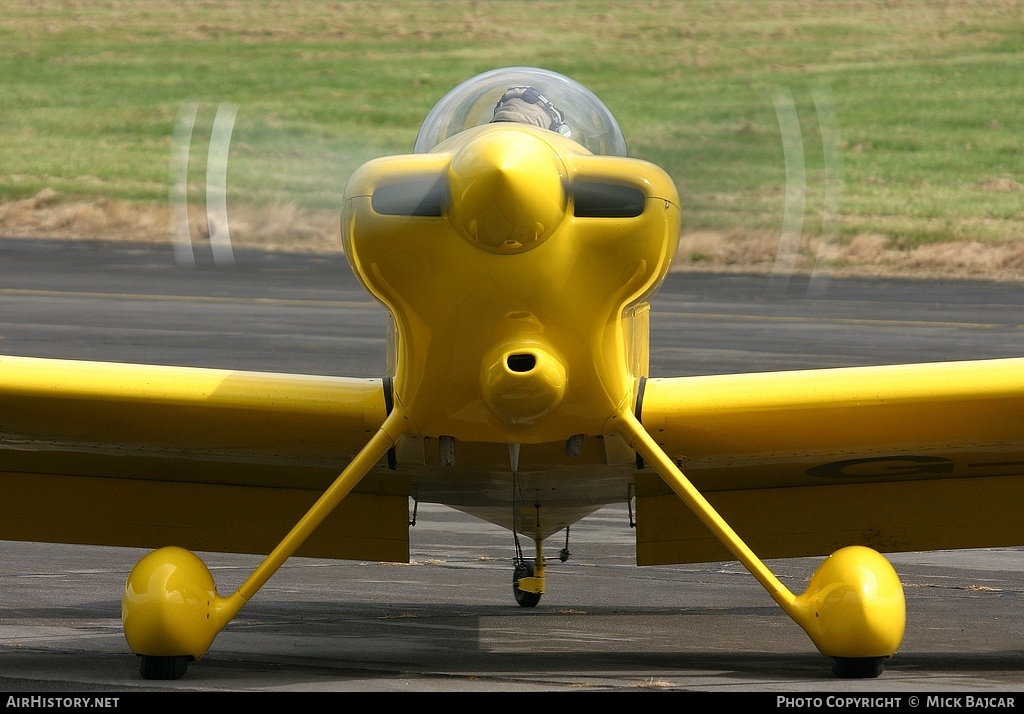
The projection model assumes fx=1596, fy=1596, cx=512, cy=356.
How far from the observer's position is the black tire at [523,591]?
8.25m

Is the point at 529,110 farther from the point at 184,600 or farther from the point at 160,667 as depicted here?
the point at 160,667

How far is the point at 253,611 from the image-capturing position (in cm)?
818

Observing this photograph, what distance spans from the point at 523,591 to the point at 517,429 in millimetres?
2738

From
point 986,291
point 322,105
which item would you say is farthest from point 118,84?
point 986,291

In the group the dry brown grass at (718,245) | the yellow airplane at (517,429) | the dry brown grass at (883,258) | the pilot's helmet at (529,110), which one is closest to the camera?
the yellow airplane at (517,429)

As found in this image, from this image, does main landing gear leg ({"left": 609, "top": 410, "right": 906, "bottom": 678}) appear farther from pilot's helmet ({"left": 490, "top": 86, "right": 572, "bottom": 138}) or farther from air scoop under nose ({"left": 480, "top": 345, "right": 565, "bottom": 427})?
pilot's helmet ({"left": 490, "top": 86, "right": 572, "bottom": 138})

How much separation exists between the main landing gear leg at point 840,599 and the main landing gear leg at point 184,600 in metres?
1.06

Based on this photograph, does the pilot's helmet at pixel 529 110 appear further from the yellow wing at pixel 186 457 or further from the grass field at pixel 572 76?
the grass field at pixel 572 76

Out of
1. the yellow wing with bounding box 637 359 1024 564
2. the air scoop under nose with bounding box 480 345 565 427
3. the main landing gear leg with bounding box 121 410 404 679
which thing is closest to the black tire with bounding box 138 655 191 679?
the main landing gear leg with bounding box 121 410 404 679

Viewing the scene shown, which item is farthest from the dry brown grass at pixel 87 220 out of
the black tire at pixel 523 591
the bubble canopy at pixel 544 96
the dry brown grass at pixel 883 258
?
the bubble canopy at pixel 544 96

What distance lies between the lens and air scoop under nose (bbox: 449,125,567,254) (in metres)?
5.14

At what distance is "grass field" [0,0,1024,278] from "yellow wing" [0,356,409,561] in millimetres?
19905
